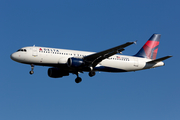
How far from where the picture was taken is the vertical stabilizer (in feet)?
177

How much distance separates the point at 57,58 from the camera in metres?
43.3

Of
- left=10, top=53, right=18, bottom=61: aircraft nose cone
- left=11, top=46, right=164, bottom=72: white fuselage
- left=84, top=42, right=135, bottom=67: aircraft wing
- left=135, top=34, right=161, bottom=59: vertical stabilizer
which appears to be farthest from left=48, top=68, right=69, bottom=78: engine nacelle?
left=135, top=34, right=161, bottom=59: vertical stabilizer

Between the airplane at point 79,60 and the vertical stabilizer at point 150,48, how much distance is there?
2.82 meters

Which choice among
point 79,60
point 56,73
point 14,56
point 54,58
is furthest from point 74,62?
point 14,56

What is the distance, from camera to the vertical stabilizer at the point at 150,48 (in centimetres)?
5381

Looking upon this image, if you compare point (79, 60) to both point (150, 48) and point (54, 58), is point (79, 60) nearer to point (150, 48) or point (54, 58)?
point (54, 58)

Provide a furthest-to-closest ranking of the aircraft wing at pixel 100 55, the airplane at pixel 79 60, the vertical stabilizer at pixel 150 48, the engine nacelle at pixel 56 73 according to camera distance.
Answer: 1. the vertical stabilizer at pixel 150 48
2. the engine nacelle at pixel 56 73
3. the airplane at pixel 79 60
4. the aircraft wing at pixel 100 55

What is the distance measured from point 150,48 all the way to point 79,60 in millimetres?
17124

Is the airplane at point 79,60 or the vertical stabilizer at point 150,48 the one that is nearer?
the airplane at point 79,60

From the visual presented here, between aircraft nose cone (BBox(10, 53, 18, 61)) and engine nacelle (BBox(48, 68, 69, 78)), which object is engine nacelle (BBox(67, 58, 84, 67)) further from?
aircraft nose cone (BBox(10, 53, 18, 61))

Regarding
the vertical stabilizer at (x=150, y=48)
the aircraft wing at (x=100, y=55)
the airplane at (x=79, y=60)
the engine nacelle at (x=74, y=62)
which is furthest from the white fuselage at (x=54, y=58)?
the vertical stabilizer at (x=150, y=48)

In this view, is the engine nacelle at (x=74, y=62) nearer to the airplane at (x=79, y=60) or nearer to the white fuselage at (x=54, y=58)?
the airplane at (x=79, y=60)

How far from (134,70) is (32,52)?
1752 centimetres

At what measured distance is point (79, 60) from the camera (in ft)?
143
